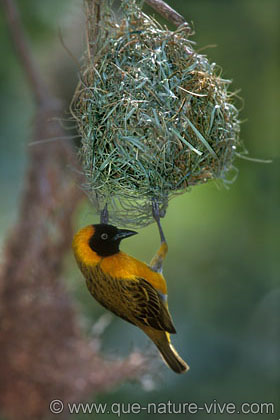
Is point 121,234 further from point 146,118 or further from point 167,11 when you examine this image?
point 167,11

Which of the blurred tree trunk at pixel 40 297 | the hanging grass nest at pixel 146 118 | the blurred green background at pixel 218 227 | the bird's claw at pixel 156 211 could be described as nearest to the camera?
the hanging grass nest at pixel 146 118

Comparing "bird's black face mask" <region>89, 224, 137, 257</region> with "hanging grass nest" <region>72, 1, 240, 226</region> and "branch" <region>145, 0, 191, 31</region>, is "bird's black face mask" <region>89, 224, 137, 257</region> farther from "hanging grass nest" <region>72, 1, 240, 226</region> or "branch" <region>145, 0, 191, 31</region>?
"branch" <region>145, 0, 191, 31</region>

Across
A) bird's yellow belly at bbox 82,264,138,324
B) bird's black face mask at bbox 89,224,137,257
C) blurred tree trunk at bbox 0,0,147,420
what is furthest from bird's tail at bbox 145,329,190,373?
blurred tree trunk at bbox 0,0,147,420

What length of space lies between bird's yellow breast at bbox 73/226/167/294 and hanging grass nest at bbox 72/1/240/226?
117 millimetres

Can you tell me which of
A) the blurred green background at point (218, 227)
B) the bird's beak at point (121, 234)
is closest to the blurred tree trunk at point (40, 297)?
the blurred green background at point (218, 227)

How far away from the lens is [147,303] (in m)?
1.86

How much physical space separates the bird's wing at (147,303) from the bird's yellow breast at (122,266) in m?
0.02

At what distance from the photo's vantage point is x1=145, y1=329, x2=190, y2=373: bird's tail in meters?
1.87

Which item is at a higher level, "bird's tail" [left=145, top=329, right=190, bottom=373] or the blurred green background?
the blurred green background

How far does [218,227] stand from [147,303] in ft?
9.61

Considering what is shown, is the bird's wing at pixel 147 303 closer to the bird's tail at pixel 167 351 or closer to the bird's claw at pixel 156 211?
the bird's tail at pixel 167 351

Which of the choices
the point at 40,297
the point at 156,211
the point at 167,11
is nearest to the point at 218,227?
the point at 40,297

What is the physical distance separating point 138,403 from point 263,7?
3.23 meters

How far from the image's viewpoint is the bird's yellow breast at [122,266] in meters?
1.84
